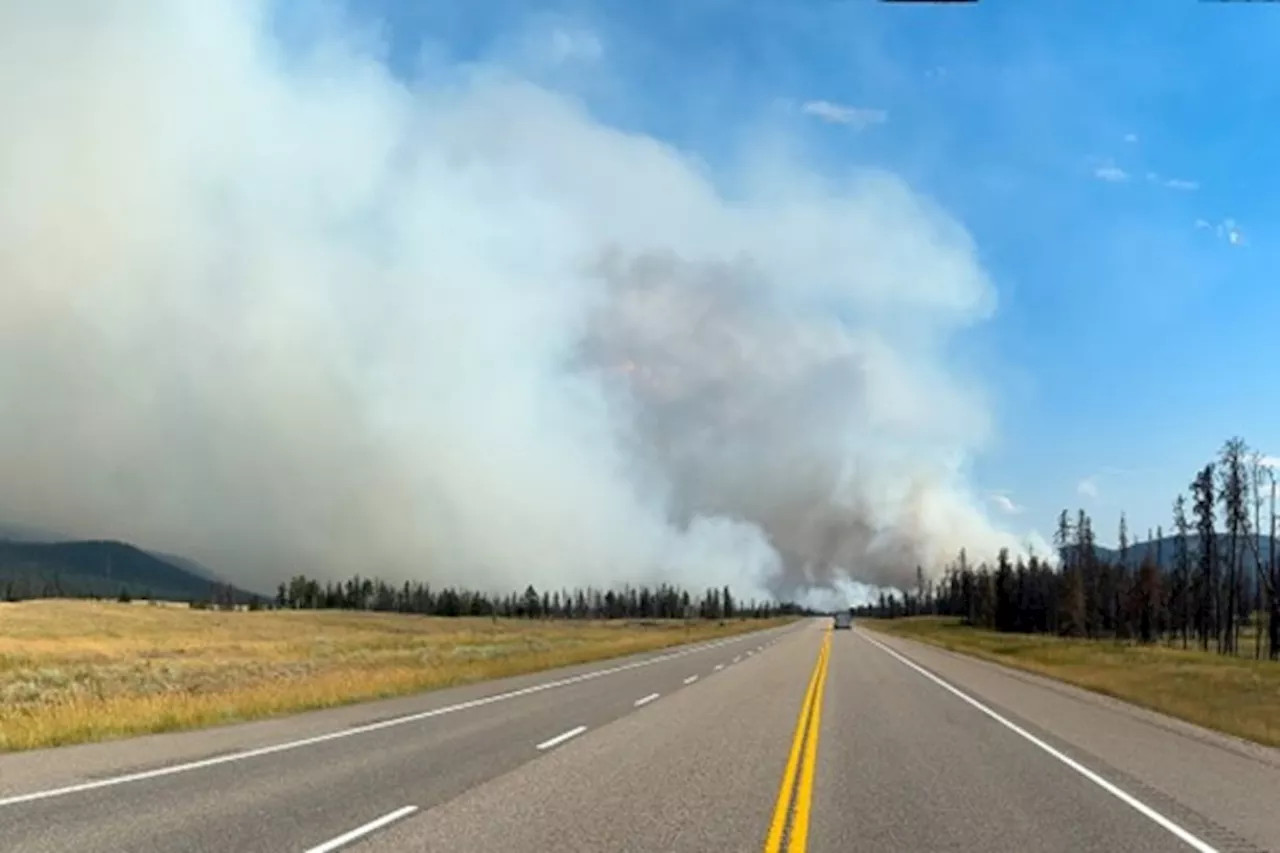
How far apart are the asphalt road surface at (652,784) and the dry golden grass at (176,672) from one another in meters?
1.78

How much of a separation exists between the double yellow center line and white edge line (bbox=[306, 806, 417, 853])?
3.43 meters

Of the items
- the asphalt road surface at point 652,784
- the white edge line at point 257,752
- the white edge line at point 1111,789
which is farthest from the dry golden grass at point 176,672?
the white edge line at point 1111,789

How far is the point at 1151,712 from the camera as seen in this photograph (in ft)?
87.0

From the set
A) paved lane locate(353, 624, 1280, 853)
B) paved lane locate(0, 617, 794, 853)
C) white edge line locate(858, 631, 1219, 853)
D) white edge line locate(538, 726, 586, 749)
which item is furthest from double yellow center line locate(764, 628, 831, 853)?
white edge line locate(538, 726, 586, 749)

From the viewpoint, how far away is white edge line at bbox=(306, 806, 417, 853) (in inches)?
348

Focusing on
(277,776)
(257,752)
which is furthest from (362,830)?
(257,752)

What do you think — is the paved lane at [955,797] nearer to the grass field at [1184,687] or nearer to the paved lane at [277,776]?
the paved lane at [277,776]

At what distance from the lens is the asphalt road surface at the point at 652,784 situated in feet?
31.4

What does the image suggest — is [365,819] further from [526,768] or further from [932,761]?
[932,761]

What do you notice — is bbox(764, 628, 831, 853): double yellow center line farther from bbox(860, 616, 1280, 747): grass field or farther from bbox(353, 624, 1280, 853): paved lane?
bbox(860, 616, 1280, 747): grass field

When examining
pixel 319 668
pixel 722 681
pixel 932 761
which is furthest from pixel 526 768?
pixel 319 668

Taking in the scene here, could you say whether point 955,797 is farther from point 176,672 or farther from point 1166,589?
point 1166,589

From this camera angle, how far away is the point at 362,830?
9.65 meters

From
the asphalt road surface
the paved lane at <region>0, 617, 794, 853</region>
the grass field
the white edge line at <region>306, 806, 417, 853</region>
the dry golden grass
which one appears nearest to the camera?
the white edge line at <region>306, 806, 417, 853</region>
